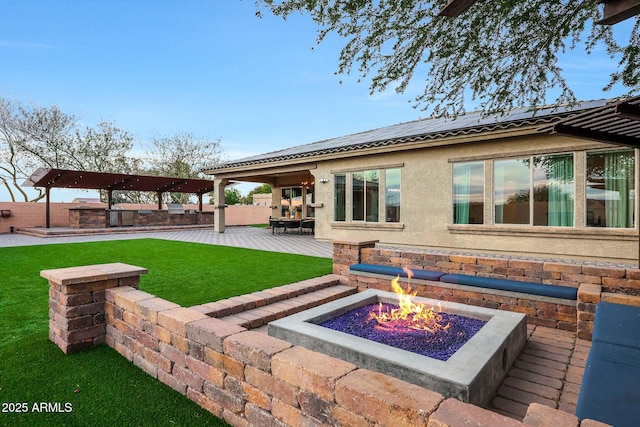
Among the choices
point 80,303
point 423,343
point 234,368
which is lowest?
point 423,343

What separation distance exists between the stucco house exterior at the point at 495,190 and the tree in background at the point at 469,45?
958 millimetres

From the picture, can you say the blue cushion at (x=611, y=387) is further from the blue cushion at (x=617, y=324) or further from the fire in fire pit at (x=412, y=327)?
the fire in fire pit at (x=412, y=327)

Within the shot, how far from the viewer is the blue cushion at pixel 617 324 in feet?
8.43

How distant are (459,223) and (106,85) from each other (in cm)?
2581

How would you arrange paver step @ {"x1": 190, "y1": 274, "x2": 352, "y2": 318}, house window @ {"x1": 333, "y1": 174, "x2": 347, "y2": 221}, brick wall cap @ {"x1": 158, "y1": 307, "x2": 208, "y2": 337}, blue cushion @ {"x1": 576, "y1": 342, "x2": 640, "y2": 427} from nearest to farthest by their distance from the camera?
blue cushion @ {"x1": 576, "y1": 342, "x2": 640, "y2": 427} → brick wall cap @ {"x1": 158, "y1": 307, "x2": 208, "y2": 337} → paver step @ {"x1": 190, "y1": 274, "x2": 352, "y2": 318} → house window @ {"x1": 333, "y1": 174, "x2": 347, "y2": 221}

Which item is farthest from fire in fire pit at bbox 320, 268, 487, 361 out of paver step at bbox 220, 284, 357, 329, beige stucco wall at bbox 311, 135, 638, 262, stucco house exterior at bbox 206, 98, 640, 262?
beige stucco wall at bbox 311, 135, 638, 262

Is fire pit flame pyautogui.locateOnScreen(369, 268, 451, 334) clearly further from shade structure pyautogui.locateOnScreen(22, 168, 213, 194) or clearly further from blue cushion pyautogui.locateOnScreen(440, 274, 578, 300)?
shade structure pyautogui.locateOnScreen(22, 168, 213, 194)

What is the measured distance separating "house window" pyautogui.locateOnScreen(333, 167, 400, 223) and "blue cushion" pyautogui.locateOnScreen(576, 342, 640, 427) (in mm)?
8498

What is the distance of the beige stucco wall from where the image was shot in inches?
311

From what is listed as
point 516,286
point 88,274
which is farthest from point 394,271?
point 88,274

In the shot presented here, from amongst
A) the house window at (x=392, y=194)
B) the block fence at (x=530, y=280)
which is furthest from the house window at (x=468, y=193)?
the block fence at (x=530, y=280)

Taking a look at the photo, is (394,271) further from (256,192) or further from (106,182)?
(256,192)

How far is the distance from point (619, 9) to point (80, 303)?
16.8 ft

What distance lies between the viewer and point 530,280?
15.8ft
